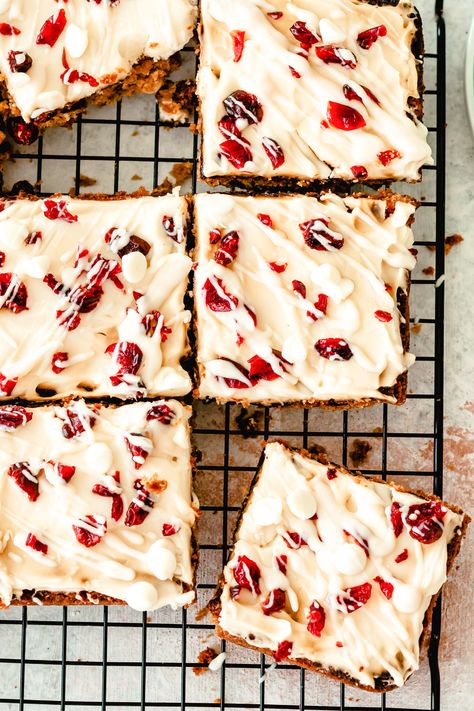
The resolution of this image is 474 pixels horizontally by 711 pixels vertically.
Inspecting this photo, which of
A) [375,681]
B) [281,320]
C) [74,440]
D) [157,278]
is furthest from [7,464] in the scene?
[375,681]

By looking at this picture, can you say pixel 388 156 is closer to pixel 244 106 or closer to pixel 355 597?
pixel 244 106

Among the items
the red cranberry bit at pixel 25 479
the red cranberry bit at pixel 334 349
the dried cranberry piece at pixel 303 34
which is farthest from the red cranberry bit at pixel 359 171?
the red cranberry bit at pixel 25 479

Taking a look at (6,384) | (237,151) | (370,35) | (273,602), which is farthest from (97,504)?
(370,35)

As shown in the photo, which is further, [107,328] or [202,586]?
[202,586]

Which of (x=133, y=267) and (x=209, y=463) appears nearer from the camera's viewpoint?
(x=133, y=267)

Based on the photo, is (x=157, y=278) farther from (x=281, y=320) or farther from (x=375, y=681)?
(x=375, y=681)

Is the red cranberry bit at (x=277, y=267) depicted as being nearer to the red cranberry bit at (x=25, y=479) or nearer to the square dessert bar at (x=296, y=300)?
the square dessert bar at (x=296, y=300)

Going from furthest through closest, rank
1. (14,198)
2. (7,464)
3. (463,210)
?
(463,210)
(14,198)
(7,464)
